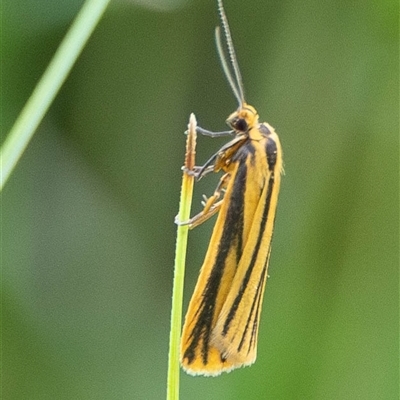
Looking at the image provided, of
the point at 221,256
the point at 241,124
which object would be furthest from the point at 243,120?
the point at 221,256

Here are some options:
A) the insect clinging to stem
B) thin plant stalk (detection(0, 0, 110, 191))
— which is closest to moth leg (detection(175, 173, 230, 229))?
the insect clinging to stem

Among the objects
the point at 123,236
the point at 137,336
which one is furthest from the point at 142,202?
the point at 137,336

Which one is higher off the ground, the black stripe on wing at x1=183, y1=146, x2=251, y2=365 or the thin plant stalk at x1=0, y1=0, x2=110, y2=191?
the thin plant stalk at x1=0, y1=0, x2=110, y2=191

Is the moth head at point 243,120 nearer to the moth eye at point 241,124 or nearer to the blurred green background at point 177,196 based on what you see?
the moth eye at point 241,124

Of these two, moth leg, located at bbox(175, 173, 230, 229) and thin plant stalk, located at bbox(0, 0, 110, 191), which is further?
moth leg, located at bbox(175, 173, 230, 229)

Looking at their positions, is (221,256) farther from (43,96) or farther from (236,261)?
(43,96)

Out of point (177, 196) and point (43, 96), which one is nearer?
point (43, 96)

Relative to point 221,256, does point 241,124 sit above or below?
above

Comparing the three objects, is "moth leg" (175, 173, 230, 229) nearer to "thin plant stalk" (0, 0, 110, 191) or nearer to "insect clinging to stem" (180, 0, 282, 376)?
"insect clinging to stem" (180, 0, 282, 376)

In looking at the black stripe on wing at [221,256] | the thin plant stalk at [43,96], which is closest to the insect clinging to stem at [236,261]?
the black stripe on wing at [221,256]
